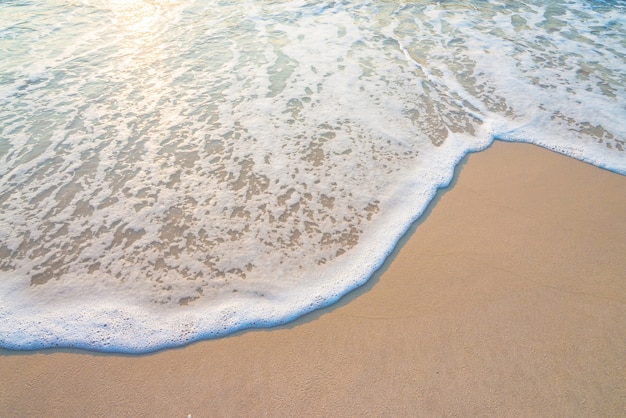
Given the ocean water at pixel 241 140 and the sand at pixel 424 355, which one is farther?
the ocean water at pixel 241 140

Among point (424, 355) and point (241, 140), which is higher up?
point (241, 140)

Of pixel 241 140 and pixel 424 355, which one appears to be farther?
pixel 241 140

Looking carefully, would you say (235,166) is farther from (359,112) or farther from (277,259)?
(359,112)

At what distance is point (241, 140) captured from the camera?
12.8 ft

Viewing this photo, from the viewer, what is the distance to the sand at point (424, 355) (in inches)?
79.4

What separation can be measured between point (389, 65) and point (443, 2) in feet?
11.0

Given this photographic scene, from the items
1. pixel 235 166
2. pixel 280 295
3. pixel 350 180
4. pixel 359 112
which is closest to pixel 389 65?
pixel 359 112

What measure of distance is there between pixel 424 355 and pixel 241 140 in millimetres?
2693

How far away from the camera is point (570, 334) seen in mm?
2305

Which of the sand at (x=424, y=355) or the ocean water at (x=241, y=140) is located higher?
the ocean water at (x=241, y=140)

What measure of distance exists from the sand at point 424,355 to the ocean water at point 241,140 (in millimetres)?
181

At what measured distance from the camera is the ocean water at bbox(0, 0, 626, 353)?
2.59 m

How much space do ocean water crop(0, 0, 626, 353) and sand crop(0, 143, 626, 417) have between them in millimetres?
181

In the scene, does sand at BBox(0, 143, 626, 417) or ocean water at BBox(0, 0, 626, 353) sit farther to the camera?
ocean water at BBox(0, 0, 626, 353)
